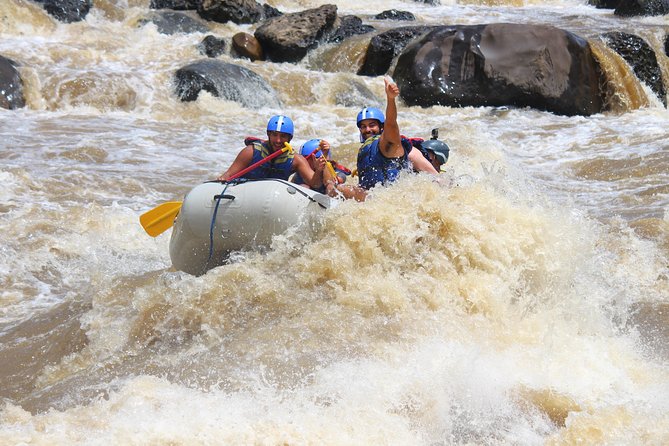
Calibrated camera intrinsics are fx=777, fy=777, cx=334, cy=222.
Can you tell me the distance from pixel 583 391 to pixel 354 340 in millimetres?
1177

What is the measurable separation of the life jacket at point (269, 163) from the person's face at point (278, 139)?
0.07 m

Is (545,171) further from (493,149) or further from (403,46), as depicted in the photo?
(403,46)

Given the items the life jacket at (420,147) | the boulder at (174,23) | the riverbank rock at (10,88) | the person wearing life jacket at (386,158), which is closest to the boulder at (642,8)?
the boulder at (174,23)

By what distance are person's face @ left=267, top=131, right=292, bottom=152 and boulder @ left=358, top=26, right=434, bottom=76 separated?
9725mm

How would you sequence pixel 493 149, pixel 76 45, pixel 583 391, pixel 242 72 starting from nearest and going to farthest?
pixel 583 391 < pixel 493 149 < pixel 242 72 < pixel 76 45

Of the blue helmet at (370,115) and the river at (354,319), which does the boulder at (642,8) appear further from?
the blue helmet at (370,115)

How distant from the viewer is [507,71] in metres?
→ 13.3

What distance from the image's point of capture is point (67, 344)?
15.5ft

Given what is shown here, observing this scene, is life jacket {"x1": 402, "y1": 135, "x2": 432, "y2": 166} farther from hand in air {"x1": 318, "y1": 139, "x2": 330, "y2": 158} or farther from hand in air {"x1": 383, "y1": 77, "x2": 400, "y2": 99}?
hand in air {"x1": 383, "y1": 77, "x2": 400, "y2": 99}

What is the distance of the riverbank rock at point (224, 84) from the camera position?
1255 cm

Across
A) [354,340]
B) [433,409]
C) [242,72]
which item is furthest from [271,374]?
[242,72]

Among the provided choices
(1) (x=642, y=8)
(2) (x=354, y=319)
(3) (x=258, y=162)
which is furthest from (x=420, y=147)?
(1) (x=642, y=8)

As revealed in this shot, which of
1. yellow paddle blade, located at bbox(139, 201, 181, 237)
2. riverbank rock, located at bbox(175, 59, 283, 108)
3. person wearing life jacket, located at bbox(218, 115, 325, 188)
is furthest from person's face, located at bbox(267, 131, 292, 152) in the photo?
riverbank rock, located at bbox(175, 59, 283, 108)

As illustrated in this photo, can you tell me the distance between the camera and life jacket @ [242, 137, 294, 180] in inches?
224
